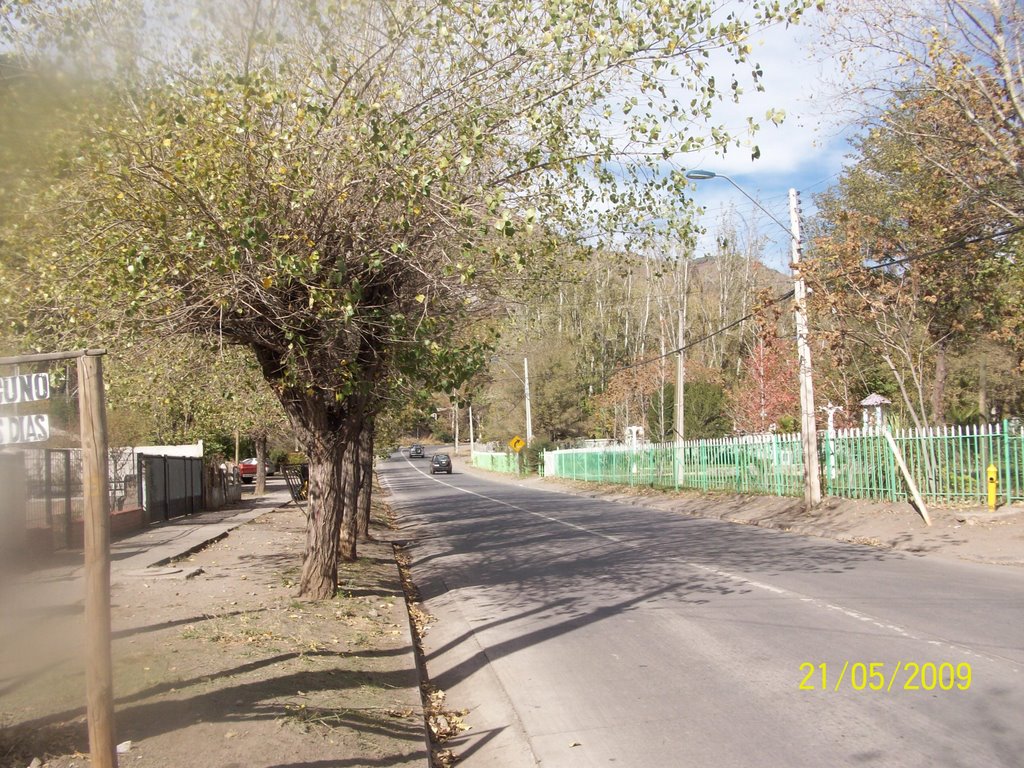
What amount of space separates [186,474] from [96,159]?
1949 cm

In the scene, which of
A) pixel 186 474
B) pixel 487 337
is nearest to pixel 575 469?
pixel 186 474

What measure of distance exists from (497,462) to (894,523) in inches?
2179

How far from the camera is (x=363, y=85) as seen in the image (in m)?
9.04

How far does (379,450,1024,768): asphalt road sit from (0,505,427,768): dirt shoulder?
0.68m

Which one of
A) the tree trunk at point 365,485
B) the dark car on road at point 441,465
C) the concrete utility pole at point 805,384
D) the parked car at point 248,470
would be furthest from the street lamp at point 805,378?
the dark car on road at point 441,465

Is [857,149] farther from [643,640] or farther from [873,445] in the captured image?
[643,640]

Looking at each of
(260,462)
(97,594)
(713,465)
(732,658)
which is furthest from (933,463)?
(260,462)

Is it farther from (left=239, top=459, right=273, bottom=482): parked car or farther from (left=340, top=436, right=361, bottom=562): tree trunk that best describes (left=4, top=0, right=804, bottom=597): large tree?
(left=239, top=459, right=273, bottom=482): parked car

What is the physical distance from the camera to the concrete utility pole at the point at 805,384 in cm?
1994
